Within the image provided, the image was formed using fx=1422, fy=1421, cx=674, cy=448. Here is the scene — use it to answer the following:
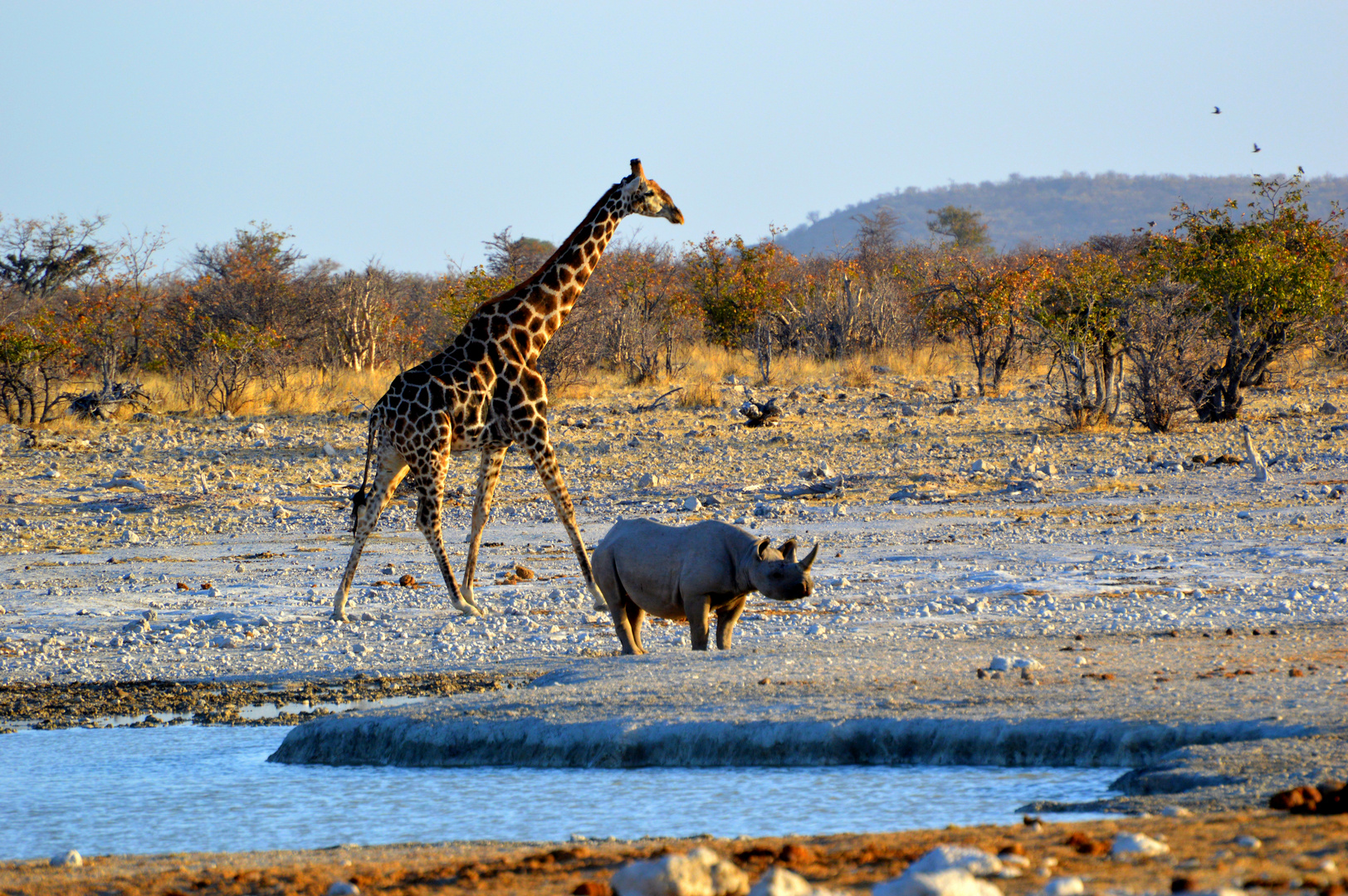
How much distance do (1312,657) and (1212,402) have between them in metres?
14.4

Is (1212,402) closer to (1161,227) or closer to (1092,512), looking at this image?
(1092,512)

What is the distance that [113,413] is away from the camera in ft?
71.7

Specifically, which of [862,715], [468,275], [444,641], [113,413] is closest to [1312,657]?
[862,715]

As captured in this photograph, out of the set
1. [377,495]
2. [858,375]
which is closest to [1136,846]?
[377,495]

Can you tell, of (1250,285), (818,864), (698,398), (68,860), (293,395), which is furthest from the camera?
(293,395)

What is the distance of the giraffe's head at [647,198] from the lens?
34.7 ft

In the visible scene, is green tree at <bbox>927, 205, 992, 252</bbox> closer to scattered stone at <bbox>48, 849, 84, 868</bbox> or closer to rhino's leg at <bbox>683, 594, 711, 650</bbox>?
rhino's leg at <bbox>683, 594, 711, 650</bbox>

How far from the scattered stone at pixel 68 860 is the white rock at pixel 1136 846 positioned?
2682 mm

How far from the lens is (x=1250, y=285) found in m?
20.0

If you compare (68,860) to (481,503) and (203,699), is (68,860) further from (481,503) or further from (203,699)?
(481,503)

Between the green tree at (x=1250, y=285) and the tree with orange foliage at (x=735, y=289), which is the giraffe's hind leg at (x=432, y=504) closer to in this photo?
the green tree at (x=1250, y=285)

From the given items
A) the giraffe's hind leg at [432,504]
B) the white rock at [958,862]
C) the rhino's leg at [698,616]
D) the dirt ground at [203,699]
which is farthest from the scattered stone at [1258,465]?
the white rock at [958,862]

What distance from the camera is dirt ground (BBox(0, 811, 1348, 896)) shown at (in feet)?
9.56

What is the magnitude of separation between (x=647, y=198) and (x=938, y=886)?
335 inches
